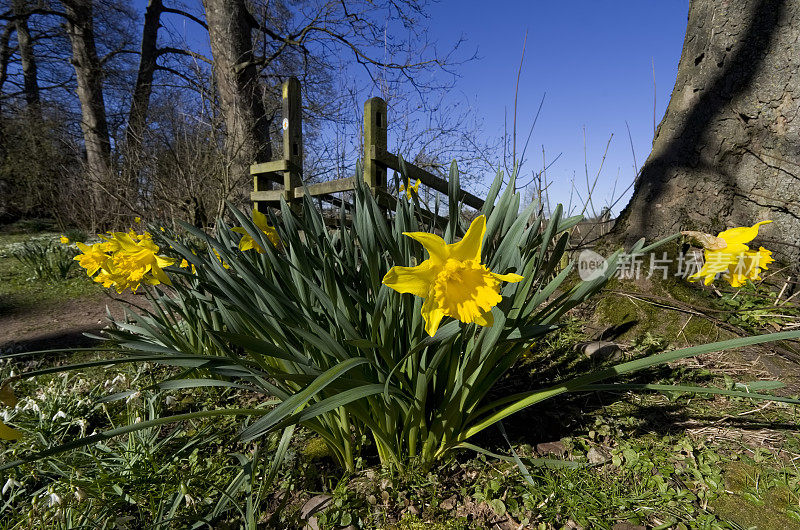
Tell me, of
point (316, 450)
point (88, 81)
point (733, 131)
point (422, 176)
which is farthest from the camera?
point (88, 81)

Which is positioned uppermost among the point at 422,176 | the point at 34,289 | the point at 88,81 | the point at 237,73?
the point at 88,81

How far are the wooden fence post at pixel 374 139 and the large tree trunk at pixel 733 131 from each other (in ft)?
6.49

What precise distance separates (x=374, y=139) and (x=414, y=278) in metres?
2.84

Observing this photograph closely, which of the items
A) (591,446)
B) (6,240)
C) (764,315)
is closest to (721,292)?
(764,315)

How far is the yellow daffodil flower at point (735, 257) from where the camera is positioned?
1001 millimetres

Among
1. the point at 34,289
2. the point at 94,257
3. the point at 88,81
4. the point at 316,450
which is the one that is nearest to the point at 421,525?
the point at 316,450

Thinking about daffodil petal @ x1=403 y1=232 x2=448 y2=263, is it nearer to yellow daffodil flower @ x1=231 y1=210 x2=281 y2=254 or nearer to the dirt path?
yellow daffodil flower @ x1=231 y1=210 x2=281 y2=254

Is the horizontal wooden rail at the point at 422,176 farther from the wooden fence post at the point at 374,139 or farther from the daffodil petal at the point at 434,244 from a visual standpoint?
the daffodil petal at the point at 434,244

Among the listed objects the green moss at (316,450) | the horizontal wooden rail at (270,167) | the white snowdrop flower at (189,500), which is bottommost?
the green moss at (316,450)

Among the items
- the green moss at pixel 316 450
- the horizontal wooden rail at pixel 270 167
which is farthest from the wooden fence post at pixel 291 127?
the green moss at pixel 316 450

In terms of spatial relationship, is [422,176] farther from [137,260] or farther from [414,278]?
[414,278]

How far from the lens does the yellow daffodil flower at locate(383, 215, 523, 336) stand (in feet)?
2.35

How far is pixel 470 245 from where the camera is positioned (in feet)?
2.40

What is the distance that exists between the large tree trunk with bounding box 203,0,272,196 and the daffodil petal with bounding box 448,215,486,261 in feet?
19.3
